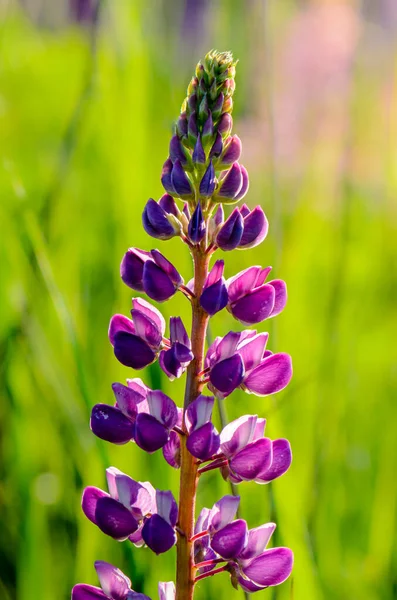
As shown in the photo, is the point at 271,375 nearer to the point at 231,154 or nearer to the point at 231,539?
the point at 231,539

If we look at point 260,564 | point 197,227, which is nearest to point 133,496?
point 260,564

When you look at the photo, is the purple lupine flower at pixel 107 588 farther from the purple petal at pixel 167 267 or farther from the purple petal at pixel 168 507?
the purple petal at pixel 167 267

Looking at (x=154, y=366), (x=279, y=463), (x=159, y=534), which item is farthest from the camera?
(x=154, y=366)

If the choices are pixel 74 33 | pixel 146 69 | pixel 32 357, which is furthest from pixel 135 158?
pixel 74 33

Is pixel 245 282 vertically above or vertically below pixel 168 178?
below

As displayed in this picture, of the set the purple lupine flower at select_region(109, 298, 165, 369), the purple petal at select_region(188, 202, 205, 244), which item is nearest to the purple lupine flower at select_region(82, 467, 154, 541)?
the purple lupine flower at select_region(109, 298, 165, 369)

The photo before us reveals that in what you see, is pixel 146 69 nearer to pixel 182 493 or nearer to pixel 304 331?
pixel 304 331

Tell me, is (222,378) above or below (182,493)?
above
